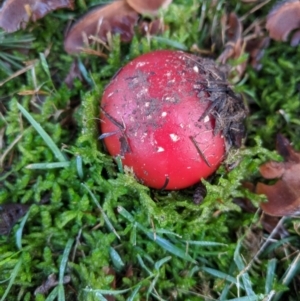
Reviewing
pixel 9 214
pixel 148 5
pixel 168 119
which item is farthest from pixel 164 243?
pixel 148 5

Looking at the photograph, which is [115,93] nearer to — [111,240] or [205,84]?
[205,84]

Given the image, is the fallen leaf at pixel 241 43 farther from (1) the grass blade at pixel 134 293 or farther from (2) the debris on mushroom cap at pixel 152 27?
(1) the grass blade at pixel 134 293

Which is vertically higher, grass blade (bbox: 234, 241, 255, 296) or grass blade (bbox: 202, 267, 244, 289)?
grass blade (bbox: 234, 241, 255, 296)

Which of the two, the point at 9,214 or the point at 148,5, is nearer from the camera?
the point at 9,214

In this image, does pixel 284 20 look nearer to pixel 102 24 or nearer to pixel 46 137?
pixel 102 24

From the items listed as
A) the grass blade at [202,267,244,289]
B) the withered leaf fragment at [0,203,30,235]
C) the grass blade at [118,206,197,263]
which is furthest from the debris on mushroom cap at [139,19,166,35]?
the grass blade at [202,267,244,289]

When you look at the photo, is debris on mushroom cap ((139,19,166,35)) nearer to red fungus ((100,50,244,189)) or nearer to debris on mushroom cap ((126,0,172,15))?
debris on mushroom cap ((126,0,172,15))
